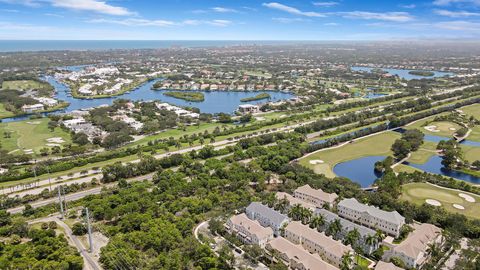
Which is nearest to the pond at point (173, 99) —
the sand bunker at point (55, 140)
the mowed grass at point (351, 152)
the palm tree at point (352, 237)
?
the sand bunker at point (55, 140)

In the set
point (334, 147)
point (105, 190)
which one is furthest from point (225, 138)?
point (105, 190)

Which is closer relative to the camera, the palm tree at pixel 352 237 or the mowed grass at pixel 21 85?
the palm tree at pixel 352 237

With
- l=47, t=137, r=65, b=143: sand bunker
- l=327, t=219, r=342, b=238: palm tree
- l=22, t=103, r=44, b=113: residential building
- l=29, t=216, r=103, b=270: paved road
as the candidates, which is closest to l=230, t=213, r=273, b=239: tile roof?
l=327, t=219, r=342, b=238: palm tree

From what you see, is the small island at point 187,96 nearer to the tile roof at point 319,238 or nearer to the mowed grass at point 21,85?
the mowed grass at point 21,85

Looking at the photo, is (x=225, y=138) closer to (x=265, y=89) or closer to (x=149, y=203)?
(x=149, y=203)

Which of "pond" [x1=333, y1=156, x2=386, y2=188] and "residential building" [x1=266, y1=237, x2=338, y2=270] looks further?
"pond" [x1=333, y1=156, x2=386, y2=188]

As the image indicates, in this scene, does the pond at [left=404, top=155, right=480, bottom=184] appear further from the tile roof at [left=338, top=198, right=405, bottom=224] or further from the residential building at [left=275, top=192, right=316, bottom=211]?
the residential building at [left=275, top=192, right=316, bottom=211]
